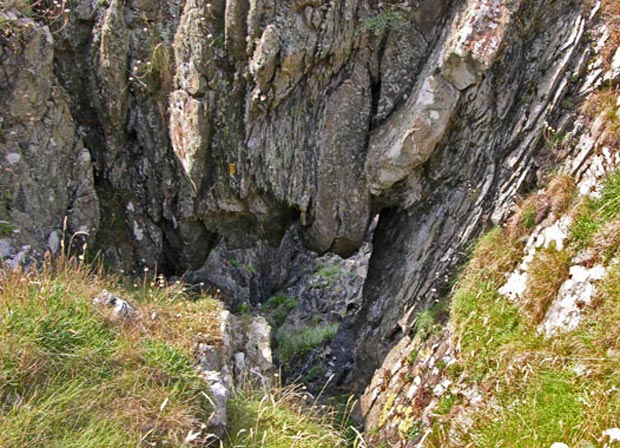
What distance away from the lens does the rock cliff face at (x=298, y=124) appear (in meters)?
7.03

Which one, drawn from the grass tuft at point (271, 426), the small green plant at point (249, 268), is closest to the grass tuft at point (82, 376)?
the grass tuft at point (271, 426)

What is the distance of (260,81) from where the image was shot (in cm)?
779

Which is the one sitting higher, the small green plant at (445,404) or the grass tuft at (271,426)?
the small green plant at (445,404)

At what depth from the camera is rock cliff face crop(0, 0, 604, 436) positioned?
7.03m

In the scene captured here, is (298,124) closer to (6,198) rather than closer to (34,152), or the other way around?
Answer: (34,152)

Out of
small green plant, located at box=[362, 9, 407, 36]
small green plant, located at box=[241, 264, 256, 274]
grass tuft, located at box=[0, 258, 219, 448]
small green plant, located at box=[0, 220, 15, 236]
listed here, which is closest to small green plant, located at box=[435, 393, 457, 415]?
grass tuft, located at box=[0, 258, 219, 448]

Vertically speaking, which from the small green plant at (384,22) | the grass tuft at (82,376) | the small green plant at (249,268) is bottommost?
the small green plant at (249,268)

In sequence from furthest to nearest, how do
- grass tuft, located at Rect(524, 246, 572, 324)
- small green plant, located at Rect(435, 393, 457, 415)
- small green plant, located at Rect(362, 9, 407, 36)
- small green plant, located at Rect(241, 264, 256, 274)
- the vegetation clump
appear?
small green plant, located at Rect(241, 264, 256, 274) → small green plant, located at Rect(362, 9, 407, 36) → small green plant, located at Rect(435, 393, 457, 415) → grass tuft, located at Rect(524, 246, 572, 324) → the vegetation clump

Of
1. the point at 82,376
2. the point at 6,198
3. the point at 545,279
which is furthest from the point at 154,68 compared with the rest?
the point at 545,279

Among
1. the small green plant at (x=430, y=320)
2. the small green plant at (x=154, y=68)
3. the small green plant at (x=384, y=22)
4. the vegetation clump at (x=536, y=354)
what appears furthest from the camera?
the small green plant at (x=154, y=68)

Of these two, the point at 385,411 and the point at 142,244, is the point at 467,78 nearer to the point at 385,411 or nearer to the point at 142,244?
the point at 385,411

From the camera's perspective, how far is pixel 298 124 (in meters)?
8.15

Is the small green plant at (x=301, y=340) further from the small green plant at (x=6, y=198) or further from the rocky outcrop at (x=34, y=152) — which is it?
the small green plant at (x=6, y=198)

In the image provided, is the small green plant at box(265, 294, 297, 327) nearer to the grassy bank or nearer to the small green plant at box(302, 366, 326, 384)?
the small green plant at box(302, 366, 326, 384)
